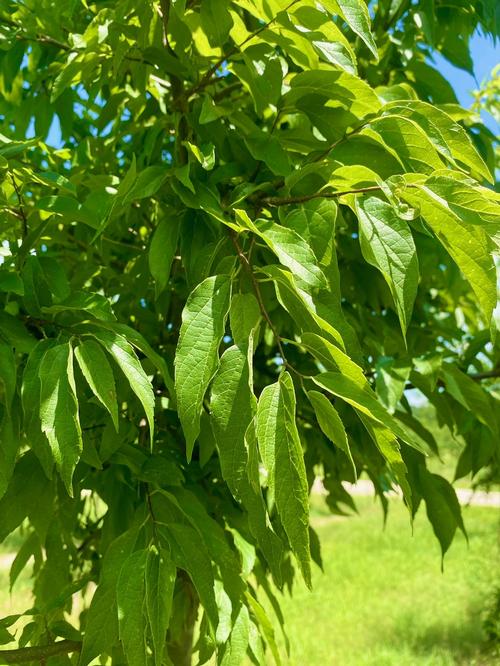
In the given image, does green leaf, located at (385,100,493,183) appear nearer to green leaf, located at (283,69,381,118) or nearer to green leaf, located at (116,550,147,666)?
green leaf, located at (283,69,381,118)

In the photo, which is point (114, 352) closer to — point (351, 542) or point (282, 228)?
point (282, 228)

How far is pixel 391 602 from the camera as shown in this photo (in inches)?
142

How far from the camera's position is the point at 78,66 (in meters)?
0.70

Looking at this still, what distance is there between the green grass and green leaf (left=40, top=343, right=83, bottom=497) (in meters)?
1.65

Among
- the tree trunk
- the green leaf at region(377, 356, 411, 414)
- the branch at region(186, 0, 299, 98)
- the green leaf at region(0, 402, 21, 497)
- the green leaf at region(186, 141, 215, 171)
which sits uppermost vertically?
the branch at region(186, 0, 299, 98)

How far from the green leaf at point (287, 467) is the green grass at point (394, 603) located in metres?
1.66

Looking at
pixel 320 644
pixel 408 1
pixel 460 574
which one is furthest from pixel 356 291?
pixel 460 574

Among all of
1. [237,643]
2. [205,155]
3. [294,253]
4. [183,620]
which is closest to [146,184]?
[205,155]

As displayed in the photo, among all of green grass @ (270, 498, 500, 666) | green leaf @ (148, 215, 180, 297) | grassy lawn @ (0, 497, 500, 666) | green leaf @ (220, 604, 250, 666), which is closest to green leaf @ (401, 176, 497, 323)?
green leaf @ (148, 215, 180, 297)

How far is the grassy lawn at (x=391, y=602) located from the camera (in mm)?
2855

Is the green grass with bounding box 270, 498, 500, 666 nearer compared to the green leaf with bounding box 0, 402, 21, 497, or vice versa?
the green leaf with bounding box 0, 402, 21, 497

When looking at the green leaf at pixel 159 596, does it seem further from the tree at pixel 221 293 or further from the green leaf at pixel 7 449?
the green leaf at pixel 7 449

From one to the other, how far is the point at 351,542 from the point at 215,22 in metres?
4.90

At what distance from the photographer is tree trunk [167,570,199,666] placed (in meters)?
0.88
